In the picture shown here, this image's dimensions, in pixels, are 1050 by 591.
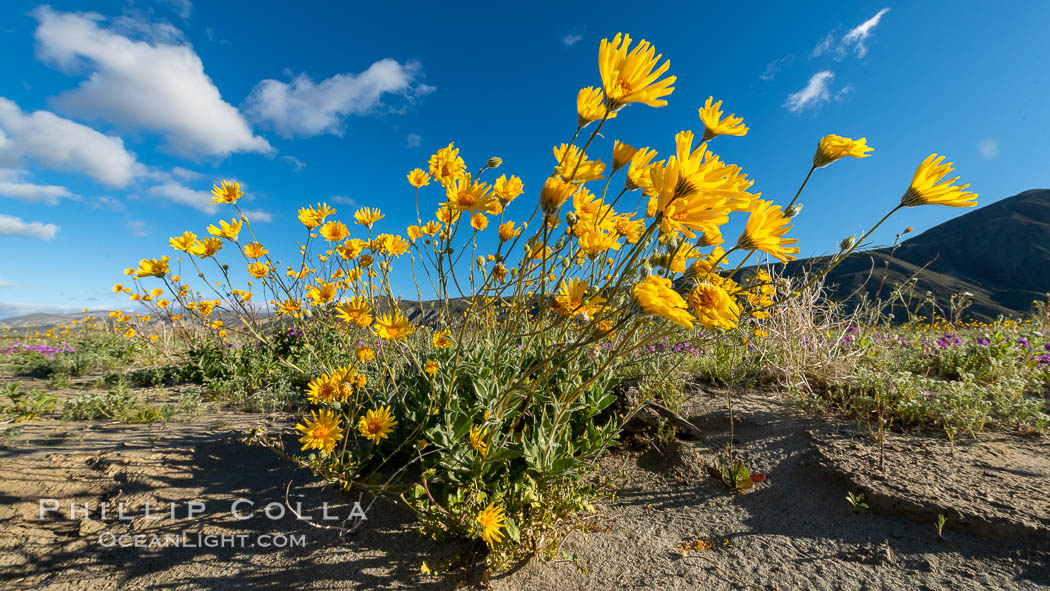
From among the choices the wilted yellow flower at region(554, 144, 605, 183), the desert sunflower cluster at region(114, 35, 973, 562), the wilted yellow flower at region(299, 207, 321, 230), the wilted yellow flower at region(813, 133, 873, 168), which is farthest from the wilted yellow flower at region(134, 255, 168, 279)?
the wilted yellow flower at region(813, 133, 873, 168)

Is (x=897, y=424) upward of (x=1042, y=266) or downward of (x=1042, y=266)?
downward

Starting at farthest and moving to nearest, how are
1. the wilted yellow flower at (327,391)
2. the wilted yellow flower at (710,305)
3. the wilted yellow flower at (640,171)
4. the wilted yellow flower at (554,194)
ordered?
the wilted yellow flower at (327,391), the wilted yellow flower at (640,171), the wilted yellow flower at (554,194), the wilted yellow flower at (710,305)

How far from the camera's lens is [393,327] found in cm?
202

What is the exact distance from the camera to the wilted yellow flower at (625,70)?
49.4 inches

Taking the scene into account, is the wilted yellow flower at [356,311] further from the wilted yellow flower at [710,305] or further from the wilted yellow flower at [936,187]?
the wilted yellow flower at [936,187]

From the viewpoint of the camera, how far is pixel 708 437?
100.0 inches

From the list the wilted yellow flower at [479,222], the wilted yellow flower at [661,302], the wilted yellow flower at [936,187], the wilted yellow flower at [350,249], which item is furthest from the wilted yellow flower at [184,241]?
the wilted yellow flower at [936,187]

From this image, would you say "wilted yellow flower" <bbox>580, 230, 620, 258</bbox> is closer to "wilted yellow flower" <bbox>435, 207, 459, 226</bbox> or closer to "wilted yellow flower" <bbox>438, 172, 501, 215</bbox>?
"wilted yellow flower" <bbox>438, 172, 501, 215</bbox>

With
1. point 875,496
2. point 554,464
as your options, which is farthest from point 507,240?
point 875,496

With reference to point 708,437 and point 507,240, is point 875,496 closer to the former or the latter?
point 708,437

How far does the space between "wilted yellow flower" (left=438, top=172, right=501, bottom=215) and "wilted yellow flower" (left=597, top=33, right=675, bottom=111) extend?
0.60 m

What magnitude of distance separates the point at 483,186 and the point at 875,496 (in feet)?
7.68

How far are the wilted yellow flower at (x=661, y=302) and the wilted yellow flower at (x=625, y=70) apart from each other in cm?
65

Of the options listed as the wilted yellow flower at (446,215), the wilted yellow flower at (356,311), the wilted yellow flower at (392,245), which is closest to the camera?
the wilted yellow flower at (446,215)
